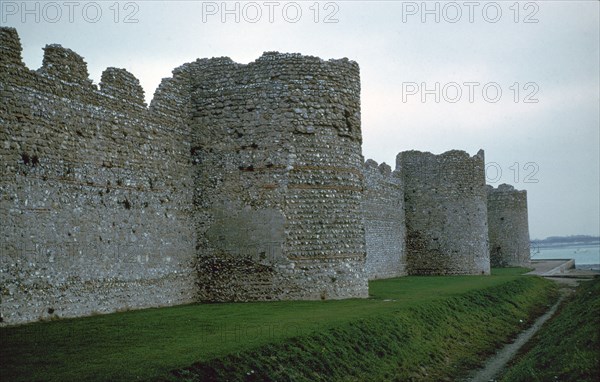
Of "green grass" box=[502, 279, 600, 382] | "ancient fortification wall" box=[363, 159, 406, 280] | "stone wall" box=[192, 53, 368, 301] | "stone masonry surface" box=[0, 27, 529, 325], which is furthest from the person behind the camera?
"ancient fortification wall" box=[363, 159, 406, 280]

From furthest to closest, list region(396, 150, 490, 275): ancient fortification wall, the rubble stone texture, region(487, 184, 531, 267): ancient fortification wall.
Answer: region(487, 184, 531, 267): ancient fortification wall → region(396, 150, 490, 275): ancient fortification wall → the rubble stone texture

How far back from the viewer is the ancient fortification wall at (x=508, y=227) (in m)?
42.3

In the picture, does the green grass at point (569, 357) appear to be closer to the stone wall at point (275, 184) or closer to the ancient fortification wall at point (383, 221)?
the stone wall at point (275, 184)

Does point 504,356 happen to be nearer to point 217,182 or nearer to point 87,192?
point 217,182

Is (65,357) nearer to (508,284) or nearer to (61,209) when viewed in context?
(61,209)

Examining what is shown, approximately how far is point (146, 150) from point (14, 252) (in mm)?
4785

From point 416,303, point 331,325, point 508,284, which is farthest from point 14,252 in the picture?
point 508,284

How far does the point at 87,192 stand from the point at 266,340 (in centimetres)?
550

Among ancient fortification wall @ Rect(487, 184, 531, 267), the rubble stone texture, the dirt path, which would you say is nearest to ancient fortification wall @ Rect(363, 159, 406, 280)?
the dirt path

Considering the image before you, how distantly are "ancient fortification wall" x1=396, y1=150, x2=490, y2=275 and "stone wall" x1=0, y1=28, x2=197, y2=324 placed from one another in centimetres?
1798

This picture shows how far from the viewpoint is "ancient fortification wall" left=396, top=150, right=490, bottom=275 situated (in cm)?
3272

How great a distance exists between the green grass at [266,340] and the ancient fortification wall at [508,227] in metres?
24.2

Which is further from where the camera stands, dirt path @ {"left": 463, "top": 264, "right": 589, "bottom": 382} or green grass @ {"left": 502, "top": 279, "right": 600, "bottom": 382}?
dirt path @ {"left": 463, "top": 264, "right": 589, "bottom": 382}

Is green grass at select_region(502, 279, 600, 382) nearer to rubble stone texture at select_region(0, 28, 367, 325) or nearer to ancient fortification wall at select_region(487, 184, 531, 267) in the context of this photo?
rubble stone texture at select_region(0, 28, 367, 325)
